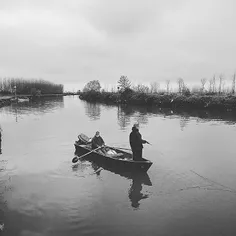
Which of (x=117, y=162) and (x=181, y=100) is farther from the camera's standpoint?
(x=181, y=100)

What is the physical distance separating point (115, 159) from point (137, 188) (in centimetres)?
287

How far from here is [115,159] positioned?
51.3ft

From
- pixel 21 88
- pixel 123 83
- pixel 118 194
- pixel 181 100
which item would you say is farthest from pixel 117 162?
pixel 21 88

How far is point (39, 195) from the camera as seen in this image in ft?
39.7

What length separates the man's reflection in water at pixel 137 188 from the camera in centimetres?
1165

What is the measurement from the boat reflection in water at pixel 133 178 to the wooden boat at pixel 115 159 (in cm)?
19

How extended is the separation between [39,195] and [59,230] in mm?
3402

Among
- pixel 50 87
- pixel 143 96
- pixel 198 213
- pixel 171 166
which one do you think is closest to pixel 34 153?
pixel 171 166

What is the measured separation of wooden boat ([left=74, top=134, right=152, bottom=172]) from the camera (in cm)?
1477

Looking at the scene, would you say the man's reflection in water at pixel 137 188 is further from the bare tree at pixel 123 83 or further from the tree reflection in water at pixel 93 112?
the bare tree at pixel 123 83

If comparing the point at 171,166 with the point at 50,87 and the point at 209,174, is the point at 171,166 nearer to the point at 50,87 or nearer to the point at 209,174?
the point at 209,174

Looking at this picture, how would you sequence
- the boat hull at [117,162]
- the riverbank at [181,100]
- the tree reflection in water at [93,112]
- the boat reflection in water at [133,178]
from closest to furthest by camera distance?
the boat reflection in water at [133,178] < the boat hull at [117,162] < the tree reflection in water at [93,112] < the riverbank at [181,100]

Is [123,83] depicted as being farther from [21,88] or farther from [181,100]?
[21,88]

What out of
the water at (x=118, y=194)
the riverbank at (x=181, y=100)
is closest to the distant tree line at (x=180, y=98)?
the riverbank at (x=181, y=100)
